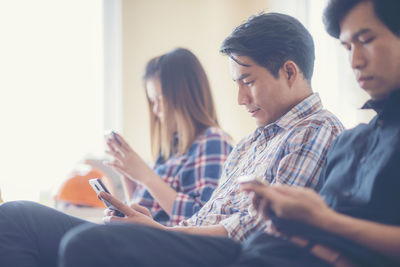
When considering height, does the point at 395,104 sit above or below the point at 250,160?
above

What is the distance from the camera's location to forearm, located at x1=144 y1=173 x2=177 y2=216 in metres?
1.57

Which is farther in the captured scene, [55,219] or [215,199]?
[215,199]

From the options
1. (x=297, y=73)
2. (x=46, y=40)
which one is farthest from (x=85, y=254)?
(x=46, y=40)

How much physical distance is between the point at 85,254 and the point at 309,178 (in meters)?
0.54

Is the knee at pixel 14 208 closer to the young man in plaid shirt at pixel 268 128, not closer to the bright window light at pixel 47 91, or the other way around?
the young man in plaid shirt at pixel 268 128

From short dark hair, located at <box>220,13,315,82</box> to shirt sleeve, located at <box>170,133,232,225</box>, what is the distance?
0.49 m

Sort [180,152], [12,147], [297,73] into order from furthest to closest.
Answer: [12,147]
[180,152]
[297,73]

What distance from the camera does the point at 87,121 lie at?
8.79ft

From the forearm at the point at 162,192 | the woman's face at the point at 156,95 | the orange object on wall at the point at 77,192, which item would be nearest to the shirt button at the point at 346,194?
the forearm at the point at 162,192

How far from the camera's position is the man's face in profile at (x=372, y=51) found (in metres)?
0.83

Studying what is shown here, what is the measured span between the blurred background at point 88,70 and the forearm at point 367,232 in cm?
159

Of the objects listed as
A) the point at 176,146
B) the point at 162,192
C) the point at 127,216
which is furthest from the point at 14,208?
the point at 176,146

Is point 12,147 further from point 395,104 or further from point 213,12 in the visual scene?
point 395,104

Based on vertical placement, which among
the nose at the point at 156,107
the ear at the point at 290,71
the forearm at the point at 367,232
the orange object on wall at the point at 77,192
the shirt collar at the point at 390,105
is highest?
the ear at the point at 290,71
